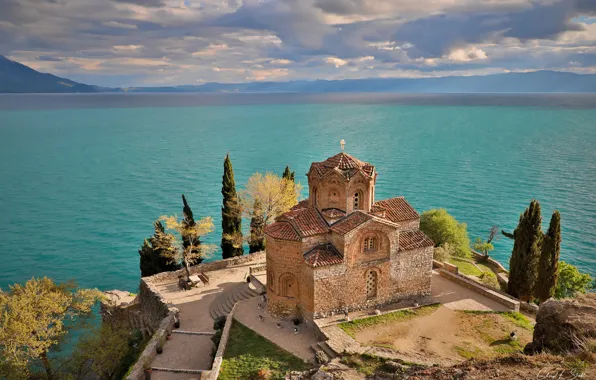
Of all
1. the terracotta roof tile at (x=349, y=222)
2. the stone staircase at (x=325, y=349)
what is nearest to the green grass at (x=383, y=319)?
the stone staircase at (x=325, y=349)

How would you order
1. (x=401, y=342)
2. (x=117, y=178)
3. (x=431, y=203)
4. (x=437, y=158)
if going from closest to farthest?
(x=401, y=342) → (x=431, y=203) → (x=117, y=178) → (x=437, y=158)

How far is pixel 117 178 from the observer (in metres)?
85.2

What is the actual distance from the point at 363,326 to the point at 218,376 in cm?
850

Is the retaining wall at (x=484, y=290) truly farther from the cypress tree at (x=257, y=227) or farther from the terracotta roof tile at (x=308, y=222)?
the cypress tree at (x=257, y=227)

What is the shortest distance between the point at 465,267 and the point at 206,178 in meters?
54.4

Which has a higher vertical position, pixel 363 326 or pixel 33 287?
pixel 33 287

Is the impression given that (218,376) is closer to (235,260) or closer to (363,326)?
(363,326)

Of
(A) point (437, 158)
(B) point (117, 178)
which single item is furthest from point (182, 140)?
(A) point (437, 158)

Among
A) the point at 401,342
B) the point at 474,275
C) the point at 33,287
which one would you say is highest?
the point at 33,287

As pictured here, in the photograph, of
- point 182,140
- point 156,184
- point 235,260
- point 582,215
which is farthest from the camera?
point 182,140

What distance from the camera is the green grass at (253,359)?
856 inches

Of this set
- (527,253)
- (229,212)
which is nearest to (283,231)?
(229,212)

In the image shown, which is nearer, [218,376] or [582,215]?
[218,376]

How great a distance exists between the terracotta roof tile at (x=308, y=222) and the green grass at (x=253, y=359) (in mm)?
6555
